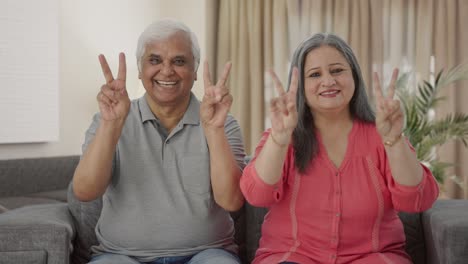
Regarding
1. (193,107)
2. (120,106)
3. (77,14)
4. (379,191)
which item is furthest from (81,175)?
(77,14)

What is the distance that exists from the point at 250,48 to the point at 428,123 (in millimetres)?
1682

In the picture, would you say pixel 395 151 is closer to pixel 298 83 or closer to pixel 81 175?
pixel 298 83

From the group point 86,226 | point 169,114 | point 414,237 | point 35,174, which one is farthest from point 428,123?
point 86,226

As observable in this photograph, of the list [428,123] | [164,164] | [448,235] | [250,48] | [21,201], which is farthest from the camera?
[250,48]

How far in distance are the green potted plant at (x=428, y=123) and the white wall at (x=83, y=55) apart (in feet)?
7.27

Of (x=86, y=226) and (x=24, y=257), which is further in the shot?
(x=86, y=226)

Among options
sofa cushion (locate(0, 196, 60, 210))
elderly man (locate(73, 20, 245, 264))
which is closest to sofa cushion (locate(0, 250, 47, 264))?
elderly man (locate(73, 20, 245, 264))

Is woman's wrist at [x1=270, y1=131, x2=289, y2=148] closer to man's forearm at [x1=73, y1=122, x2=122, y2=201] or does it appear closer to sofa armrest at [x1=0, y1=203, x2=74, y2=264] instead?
man's forearm at [x1=73, y1=122, x2=122, y2=201]

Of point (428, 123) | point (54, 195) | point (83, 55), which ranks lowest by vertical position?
point (54, 195)

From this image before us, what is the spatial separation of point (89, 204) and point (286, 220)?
704mm

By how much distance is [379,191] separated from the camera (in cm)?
178

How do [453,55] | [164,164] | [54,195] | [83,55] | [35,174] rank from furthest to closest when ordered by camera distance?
[453,55] < [83,55] < [35,174] < [54,195] < [164,164]

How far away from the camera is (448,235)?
1644 mm

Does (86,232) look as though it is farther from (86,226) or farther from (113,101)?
(113,101)
